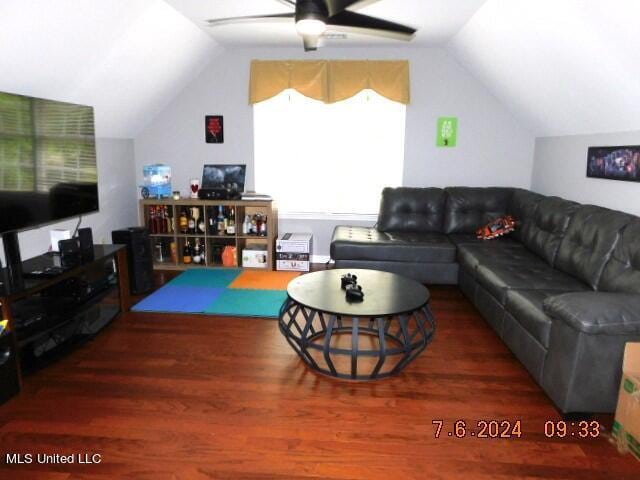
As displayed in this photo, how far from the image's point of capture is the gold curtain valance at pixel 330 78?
4.61 metres

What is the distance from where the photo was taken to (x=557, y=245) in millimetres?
3295

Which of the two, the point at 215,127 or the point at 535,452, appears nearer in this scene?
the point at 535,452

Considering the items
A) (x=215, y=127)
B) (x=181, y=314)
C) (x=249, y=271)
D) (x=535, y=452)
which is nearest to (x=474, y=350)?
(x=535, y=452)

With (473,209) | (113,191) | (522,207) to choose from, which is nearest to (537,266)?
(522,207)

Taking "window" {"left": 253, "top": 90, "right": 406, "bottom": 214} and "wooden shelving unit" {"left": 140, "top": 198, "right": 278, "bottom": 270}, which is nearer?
"wooden shelving unit" {"left": 140, "top": 198, "right": 278, "bottom": 270}

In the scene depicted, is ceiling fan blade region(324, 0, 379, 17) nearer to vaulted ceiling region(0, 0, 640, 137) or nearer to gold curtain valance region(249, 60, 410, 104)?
vaulted ceiling region(0, 0, 640, 137)

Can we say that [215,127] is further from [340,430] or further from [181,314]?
[340,430]

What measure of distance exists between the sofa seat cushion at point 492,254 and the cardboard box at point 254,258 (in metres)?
2.02

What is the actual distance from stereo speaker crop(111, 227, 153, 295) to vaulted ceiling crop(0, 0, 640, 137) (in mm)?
1077

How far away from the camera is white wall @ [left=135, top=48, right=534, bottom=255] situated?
469 cm

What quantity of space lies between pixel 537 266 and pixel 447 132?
205cm

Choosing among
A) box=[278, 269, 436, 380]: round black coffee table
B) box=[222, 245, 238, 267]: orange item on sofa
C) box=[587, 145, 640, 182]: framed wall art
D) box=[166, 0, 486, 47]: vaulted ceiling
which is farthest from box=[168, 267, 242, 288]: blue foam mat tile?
box=[587, 145, 640, 182]: framed wall art

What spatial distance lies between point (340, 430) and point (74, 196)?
2483 mm

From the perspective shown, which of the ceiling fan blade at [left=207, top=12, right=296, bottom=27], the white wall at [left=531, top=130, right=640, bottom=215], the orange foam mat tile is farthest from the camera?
the orange foam mat tile
